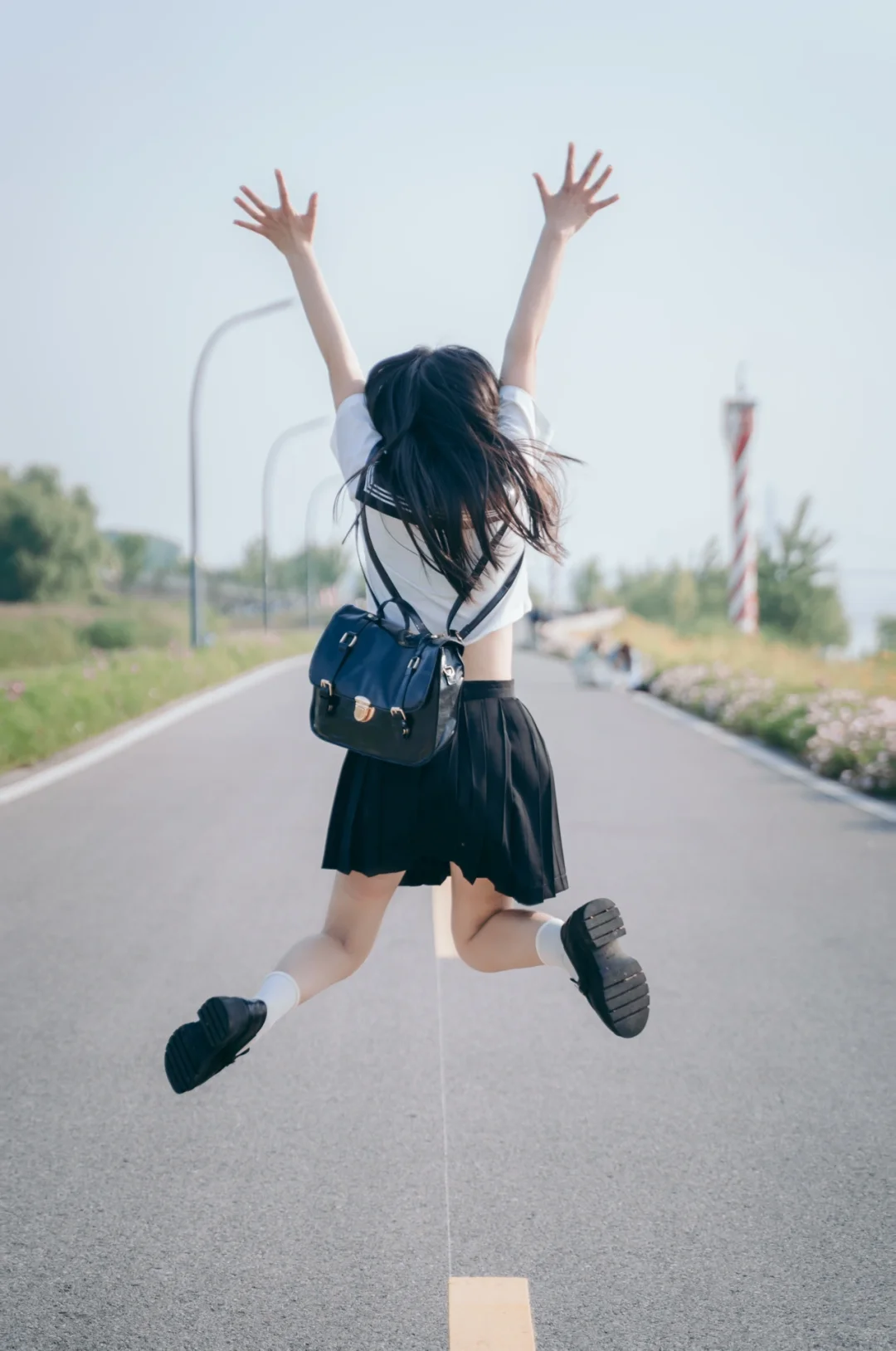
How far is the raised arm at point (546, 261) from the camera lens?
10.9 ft

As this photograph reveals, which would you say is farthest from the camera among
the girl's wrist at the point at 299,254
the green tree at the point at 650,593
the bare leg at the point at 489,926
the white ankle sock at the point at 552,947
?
the green tree at the point at 650,593

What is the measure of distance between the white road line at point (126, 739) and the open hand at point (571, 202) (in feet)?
26.8

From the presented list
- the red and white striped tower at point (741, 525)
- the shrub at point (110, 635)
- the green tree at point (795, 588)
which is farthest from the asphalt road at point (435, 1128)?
the shrub at point (110, 635)

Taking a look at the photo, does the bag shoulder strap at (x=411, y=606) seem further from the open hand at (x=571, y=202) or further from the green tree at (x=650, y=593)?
the green tree at (x=650, y=593)

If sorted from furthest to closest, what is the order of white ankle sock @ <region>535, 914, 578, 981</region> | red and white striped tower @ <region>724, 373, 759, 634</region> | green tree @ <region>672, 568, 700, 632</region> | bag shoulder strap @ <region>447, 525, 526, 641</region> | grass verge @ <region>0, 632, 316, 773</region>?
green tree @ <region>672, 568, 700, 632</region>
red and white striped tower @ <region>724, 373, 759, 634</region>
grass verge @ <region>0, 632, 316, 773</region>
white ankle sock @ <region>535, 914, 578, 981</region>
bag shoulder strap @ <region>447, 525, 526, 641</region>

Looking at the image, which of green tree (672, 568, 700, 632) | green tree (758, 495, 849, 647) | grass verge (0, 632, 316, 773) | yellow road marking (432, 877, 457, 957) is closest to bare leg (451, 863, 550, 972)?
yellow road marking (432, 877, 457, 957)

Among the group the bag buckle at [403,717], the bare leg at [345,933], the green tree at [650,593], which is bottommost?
the green tree at [650,593]

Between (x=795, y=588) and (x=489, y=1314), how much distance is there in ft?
148

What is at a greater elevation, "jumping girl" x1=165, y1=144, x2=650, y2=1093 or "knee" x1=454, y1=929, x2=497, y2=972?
"jumping girl" x1=165, y1=144, x2=650, y2=1093

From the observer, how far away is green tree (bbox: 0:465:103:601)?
89500 mm

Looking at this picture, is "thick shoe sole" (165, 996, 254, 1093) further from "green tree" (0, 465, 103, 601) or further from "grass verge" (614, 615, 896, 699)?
"green tree" (0, 465, 103, 601)

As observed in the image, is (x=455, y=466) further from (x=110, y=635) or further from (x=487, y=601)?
(x=110, y=635)

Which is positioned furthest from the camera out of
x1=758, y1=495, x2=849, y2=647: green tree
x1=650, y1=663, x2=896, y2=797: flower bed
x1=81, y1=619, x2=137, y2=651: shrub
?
x1=81, y1=619, x2=137, y2=651: shrub

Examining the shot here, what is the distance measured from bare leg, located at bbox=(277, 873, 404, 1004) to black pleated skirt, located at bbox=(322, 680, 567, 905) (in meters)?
0.08
